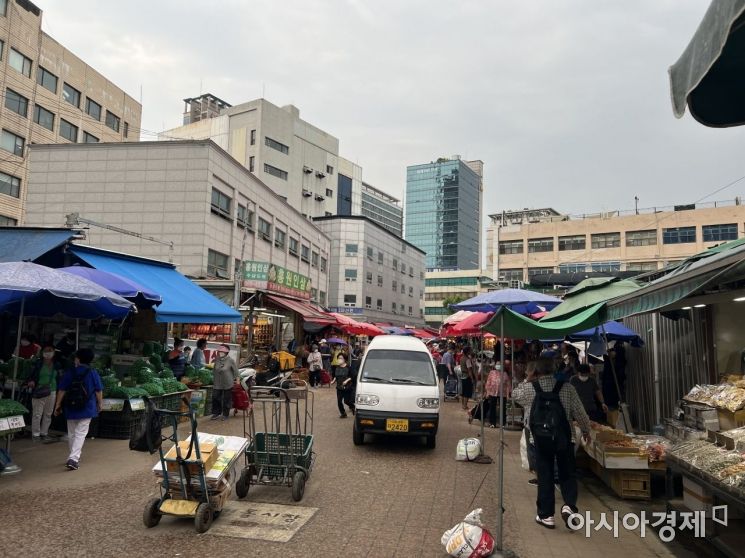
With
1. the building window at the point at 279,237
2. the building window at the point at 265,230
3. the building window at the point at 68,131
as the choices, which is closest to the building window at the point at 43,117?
the building window at the point at 68,131

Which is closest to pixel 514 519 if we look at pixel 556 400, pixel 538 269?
pixel 556 400

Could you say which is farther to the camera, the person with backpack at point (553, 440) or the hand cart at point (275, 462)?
the hand cart at point (275, 462)

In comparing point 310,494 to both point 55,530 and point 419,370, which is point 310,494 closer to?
point 55,530

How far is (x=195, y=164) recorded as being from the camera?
25828mm

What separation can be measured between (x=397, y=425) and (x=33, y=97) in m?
44.6

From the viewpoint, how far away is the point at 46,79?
42000mm

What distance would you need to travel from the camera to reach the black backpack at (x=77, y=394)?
746cm

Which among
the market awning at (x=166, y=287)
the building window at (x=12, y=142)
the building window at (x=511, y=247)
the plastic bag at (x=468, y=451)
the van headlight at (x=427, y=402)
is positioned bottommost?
the plastic bag at (x=468, y=451)

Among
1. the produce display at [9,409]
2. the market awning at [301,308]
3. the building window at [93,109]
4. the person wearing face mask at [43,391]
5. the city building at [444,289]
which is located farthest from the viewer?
the city building at [444,289]

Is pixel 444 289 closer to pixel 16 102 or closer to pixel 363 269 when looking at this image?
pixel 363 269

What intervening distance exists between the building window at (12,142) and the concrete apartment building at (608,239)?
46.7 m

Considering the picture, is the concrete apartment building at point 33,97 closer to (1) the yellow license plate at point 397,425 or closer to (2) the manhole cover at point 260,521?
(1) the yellow license plate at point 397,425

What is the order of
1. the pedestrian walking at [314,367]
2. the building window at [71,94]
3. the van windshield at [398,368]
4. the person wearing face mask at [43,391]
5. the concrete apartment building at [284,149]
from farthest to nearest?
the concrete apartment building at [284,149] → the building window at [71,94] → the pedestrian walking at [314,367] → the van windshield at [398,368] → the person wearing face mask at [43,391]

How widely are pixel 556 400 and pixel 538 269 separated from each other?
62.2 metres
